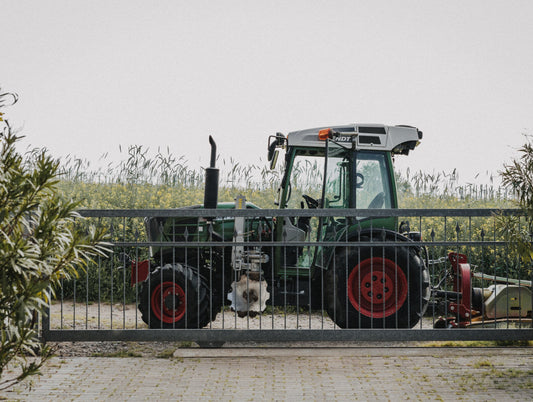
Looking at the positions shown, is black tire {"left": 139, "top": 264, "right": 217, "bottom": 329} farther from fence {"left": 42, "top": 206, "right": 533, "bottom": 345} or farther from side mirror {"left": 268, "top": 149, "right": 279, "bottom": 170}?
side mirror {"left": 268, "top": 149, "right": 279, "bottom": 170}

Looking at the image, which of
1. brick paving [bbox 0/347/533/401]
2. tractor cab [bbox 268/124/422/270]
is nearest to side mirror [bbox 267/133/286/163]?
tractor cab [bbox 268/124/422/270]

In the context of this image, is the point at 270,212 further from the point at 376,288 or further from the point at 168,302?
the point at 168,302

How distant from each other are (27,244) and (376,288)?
4.54 meters

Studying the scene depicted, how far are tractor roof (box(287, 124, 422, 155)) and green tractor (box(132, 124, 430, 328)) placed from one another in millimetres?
13

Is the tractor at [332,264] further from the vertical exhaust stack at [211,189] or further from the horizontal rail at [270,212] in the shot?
the horizontal rail at [270,212]

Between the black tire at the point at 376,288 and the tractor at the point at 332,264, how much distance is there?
Answer: 0.04ft

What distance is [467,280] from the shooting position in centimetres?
759

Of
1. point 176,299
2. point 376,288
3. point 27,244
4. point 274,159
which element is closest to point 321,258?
point 376,288

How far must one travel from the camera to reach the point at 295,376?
6.06 metres

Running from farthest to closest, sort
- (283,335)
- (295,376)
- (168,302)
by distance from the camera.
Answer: (168,302), (283,335), (295,376)

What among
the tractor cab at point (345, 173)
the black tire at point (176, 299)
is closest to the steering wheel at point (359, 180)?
the tractor cab at point (345, 173)

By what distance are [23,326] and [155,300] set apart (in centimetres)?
380

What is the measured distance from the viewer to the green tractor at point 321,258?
7.39m

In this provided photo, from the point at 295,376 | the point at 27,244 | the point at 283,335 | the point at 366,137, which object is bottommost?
the point at 295,376
